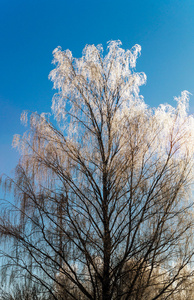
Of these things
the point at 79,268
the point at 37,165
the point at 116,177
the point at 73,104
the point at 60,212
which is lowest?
the point at 79,268

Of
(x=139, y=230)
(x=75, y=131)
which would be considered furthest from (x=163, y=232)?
(x=75, y=131)

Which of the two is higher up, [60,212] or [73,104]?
[73,104]

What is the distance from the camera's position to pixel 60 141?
5039 mm

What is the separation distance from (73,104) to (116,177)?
59.5 inches

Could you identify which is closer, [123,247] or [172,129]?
[123,247]

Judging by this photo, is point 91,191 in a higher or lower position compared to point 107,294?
higher

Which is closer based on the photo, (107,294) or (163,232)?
(107,294)

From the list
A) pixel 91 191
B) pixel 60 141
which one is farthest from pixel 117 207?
pixel 60 141

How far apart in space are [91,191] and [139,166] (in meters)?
0.91

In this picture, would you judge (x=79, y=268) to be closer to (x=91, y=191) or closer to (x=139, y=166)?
(x=91, y=191)

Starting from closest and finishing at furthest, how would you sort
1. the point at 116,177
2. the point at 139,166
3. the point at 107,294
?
1. the point at 107,294
2. the point at 116,177
3. the point at 139,166

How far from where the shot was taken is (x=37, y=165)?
512cm

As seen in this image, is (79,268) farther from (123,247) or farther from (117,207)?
(117,207)

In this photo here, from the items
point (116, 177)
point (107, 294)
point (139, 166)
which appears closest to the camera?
point (107, 294)
